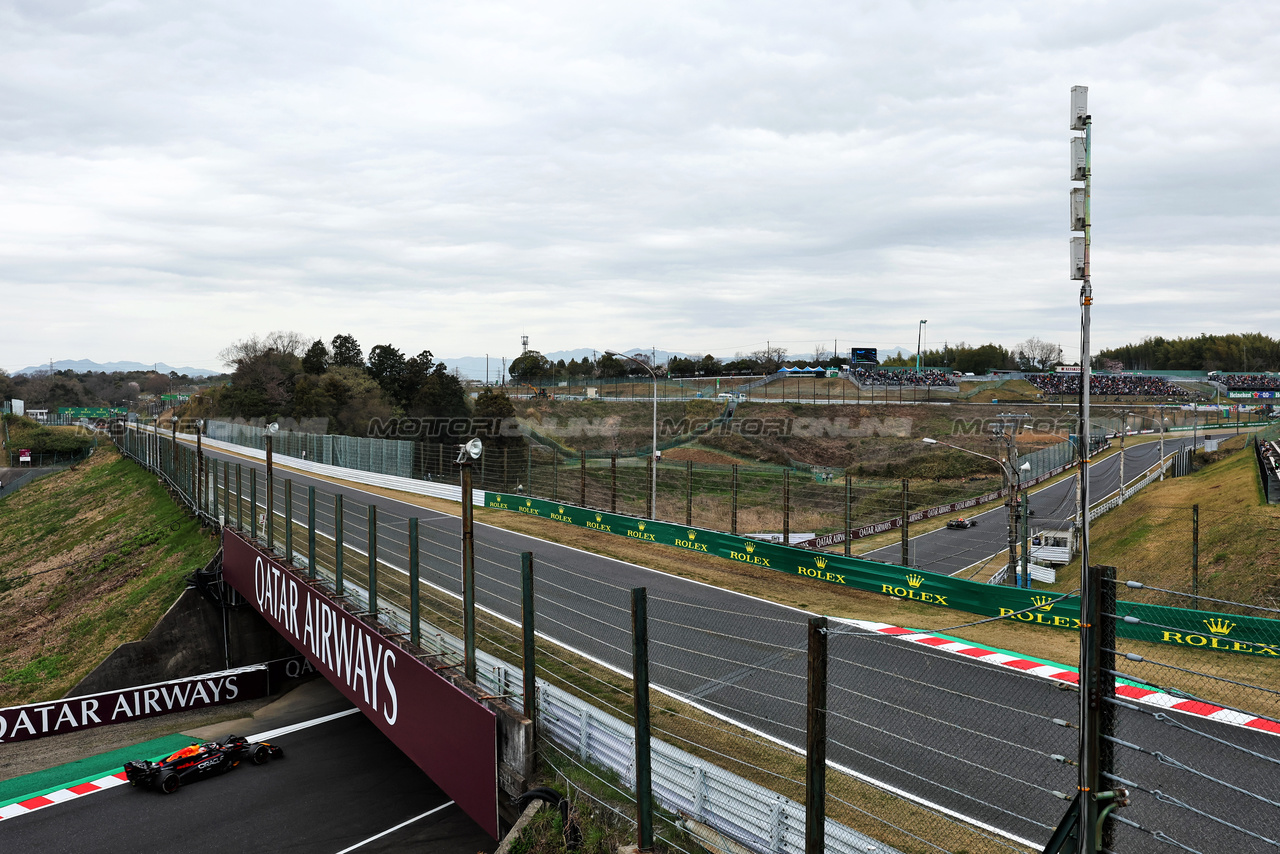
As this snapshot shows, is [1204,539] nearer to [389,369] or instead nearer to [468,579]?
[468,579]

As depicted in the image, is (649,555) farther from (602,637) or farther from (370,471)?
(370,471)

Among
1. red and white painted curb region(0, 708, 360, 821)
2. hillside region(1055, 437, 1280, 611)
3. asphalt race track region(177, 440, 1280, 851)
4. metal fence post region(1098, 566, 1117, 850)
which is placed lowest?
red and white painted curb region(0, 708, 360, 821)

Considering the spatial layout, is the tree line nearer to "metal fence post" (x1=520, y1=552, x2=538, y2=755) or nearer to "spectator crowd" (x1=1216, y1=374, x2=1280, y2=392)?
"metal fence post" (x1=520, y1=552, x2=538, y2=755)

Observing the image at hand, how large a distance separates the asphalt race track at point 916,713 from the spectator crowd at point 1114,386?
313 feet

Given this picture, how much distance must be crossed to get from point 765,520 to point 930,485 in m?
17.4

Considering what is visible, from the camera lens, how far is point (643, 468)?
162 feet

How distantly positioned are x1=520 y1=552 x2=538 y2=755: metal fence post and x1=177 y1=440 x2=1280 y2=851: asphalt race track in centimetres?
155

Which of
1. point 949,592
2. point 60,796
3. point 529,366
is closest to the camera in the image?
point 60,796

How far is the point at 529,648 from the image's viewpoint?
8055 mm

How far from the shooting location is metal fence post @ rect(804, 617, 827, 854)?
194 inches

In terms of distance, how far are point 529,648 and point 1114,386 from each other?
11536cm

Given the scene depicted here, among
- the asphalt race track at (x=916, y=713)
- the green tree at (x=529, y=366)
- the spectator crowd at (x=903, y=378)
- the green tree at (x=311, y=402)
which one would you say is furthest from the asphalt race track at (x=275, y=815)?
the spectator crowd at (x=903, y=378)

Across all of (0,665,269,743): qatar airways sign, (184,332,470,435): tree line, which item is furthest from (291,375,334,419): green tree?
(0,665,269,743): qatar airways sign

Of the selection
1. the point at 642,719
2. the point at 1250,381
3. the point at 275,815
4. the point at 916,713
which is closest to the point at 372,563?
the point at 275,815
